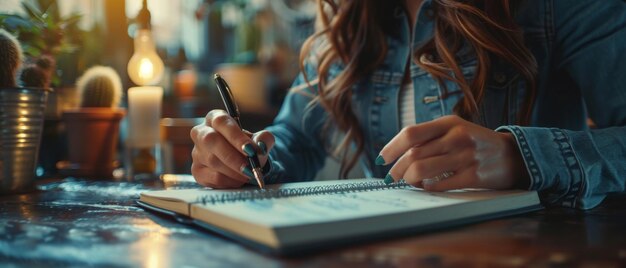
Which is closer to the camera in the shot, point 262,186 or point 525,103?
point 262,186

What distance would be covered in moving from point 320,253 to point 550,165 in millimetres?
366

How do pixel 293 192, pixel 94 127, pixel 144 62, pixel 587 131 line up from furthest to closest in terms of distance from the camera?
pixel 144 62 → pixel 94 127 → pixel 587 131 → pixel 293 192

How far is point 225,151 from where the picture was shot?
0.75 meters

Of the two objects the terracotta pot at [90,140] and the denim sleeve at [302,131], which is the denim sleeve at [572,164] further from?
the terracotta pot at [90,140]

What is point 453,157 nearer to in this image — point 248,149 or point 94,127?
point 248,149

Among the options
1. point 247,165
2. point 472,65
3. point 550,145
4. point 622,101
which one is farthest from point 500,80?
point 247,165

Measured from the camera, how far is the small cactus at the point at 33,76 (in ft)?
2.93

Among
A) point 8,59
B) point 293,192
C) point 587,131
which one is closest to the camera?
point 293,192

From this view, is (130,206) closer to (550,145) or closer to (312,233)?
(312,233)

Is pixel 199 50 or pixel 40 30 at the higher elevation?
pixel 40 30

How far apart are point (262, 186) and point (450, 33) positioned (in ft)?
1.69

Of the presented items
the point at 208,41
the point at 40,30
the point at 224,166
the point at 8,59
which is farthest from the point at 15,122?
the point at 208,41

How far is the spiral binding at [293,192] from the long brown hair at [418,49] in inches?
13.5

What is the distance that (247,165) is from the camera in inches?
29.1
